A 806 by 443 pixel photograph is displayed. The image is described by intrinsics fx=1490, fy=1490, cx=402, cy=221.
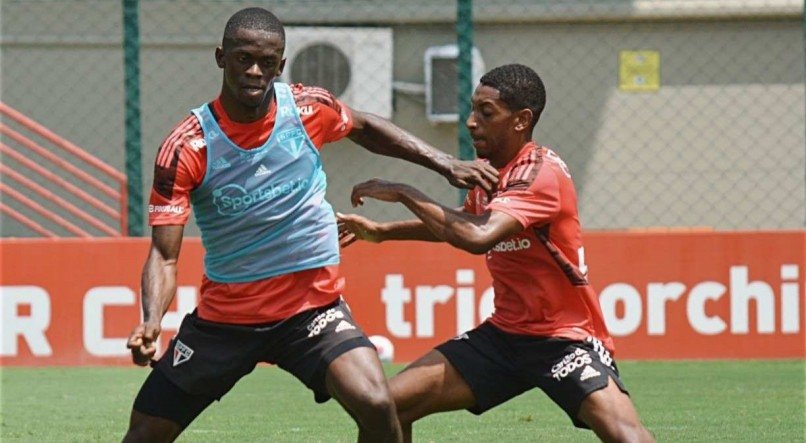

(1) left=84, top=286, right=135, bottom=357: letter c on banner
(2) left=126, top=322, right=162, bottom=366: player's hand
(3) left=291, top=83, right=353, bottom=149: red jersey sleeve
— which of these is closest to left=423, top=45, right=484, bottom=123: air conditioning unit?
(1) left=84, top=286, right=135, bottom=357: letter c on banner

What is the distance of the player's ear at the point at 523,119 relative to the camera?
6375 mm

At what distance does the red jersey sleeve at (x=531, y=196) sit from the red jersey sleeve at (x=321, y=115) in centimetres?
78

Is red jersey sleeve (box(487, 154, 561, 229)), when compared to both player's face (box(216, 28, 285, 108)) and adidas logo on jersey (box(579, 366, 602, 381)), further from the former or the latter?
player's face (box(216, 28, 285, 108))

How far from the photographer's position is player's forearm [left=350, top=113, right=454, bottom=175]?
6395 millimetres

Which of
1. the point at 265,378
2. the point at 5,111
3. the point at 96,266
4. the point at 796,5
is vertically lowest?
the point at 265,378

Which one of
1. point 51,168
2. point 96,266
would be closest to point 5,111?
point 51,168

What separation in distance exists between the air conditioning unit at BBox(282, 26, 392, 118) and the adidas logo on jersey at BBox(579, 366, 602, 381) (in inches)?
366

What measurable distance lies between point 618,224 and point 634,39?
6.37ft

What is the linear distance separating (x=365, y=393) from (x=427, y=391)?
480mm

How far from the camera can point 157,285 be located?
595 centimetres

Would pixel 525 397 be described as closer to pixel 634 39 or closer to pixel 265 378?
pixel 265 378

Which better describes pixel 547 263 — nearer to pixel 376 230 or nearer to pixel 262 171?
pixel 376 230

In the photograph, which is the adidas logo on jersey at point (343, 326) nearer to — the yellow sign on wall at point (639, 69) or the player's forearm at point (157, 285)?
the player's forearm at point (157, 285)

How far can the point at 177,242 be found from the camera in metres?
6.09
